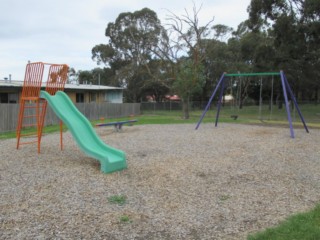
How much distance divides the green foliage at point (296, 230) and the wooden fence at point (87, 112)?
15.1 metres

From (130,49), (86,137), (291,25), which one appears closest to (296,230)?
(86,137)

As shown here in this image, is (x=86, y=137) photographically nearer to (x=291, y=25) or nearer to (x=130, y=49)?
(x=291, y=25)

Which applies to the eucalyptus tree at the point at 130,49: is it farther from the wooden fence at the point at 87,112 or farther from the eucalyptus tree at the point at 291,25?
the eucalyptus tree at the point at 291,25

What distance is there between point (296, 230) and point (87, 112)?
24034mm

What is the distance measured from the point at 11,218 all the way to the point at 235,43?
152 feet

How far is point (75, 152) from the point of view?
29.8 ft

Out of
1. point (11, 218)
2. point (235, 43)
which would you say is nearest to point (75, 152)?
point (11, 218)

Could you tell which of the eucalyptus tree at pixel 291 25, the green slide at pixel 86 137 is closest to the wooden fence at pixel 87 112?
the green slide at pixel 86 137

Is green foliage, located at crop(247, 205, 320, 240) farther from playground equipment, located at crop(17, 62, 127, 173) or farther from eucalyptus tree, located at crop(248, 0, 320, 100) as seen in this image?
eucalyptus tree, located at crop(248, 0, 320, 100)

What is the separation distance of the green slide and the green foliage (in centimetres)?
352

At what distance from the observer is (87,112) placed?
26.9 m

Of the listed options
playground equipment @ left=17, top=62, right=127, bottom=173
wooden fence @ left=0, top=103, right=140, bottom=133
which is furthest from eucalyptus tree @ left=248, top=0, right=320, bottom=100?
playground equipment @ left=17, top=62, right=127, bottom=173

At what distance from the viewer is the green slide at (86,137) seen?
6.86m

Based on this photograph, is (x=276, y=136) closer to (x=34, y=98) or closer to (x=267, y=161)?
(x=267, y=161)
